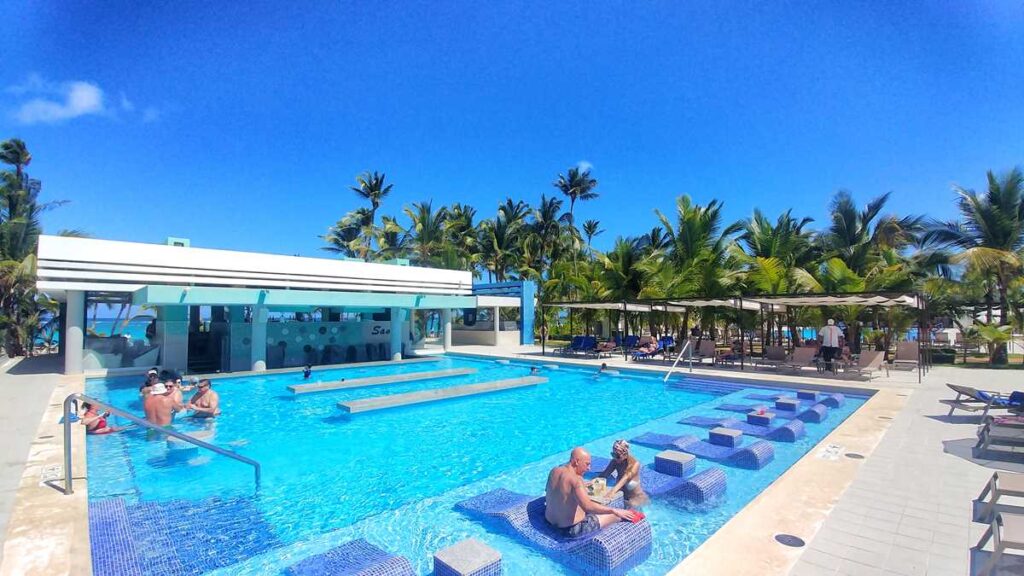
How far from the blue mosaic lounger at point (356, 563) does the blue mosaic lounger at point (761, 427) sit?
6.82 metres

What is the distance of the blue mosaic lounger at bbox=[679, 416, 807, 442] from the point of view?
8.38m

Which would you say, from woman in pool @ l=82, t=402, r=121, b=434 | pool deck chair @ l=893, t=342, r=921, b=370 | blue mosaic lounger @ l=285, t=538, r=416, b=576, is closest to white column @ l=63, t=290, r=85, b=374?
woman in pool @ l=82, t=402, r=121, b=434

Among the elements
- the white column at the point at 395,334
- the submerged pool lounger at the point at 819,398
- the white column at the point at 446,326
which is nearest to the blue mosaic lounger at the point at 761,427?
the submerged pool lounger at the point at 819,398

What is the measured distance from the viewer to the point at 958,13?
8.80m

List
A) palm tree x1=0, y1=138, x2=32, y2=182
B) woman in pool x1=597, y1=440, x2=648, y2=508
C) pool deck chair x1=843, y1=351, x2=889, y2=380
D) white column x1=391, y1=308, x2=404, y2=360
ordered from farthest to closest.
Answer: palm tree x1=0, y1=138, x2=32, y2=182
white column x1=391, y1=308, x2=404, y2=360
pool deck chair x1=843, y1=351, x2=889, y2=380
woman in pool x1=597, y1=440, x2=648, y2=508

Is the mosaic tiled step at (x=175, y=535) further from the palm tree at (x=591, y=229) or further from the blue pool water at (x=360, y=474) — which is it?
the palm tree at (x=591, y=229)

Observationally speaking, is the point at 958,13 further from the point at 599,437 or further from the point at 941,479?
the point at 599,437

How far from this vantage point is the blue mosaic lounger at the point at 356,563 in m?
3.66

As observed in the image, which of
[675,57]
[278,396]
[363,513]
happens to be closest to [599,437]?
[363,513]

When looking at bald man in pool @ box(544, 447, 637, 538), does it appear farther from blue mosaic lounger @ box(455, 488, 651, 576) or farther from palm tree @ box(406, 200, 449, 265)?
palm tree @ box(406, 200, 449, 265)

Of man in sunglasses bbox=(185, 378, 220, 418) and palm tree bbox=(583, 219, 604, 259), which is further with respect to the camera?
palm tree bbox=(583, 219, 604, 259)

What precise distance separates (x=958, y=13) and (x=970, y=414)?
7.03 meters

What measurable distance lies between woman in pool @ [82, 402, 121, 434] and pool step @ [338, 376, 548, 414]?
4120mm

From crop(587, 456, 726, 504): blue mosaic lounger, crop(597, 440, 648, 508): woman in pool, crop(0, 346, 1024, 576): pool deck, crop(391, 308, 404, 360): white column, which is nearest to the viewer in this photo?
crop(0, 346, 1024, 576): pool deck
